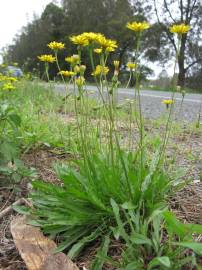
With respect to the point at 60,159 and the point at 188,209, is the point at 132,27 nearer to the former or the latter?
the point at 188,209

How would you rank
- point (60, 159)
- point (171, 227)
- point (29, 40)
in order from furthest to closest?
point (29, 40) < point (60, 159) < point (171, 227)

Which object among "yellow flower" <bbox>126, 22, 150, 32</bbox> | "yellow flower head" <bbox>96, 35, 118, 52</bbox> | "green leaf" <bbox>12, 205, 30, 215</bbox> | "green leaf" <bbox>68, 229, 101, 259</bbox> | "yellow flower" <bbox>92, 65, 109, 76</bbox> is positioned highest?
"yellow flower" <bbox>126, 22, 150, 32</bbox>

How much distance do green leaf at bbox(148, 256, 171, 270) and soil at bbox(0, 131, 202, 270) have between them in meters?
0.22

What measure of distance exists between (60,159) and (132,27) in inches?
45.3

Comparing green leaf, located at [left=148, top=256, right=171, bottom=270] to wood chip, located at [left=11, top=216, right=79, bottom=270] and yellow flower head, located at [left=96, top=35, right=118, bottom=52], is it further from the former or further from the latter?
yellow flower head, located at [left=96, top=35, right=118, bottom=52]

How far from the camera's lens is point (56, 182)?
221 cm

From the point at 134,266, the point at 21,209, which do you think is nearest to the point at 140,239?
the point at 134,266

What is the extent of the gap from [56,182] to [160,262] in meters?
1.02

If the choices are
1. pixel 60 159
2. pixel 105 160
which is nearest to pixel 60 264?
pixel 105 160

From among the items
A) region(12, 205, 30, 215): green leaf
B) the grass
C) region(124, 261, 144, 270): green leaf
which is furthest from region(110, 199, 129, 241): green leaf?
region(12, 205, 30, 215): green leaf

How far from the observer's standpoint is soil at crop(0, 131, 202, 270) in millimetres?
1589

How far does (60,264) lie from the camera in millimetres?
1467

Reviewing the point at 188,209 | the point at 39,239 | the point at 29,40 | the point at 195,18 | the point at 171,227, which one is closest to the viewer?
the point at 171,227

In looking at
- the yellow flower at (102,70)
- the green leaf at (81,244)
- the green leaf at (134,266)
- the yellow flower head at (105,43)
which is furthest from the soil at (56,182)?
the yellow flower head at (105,43)
